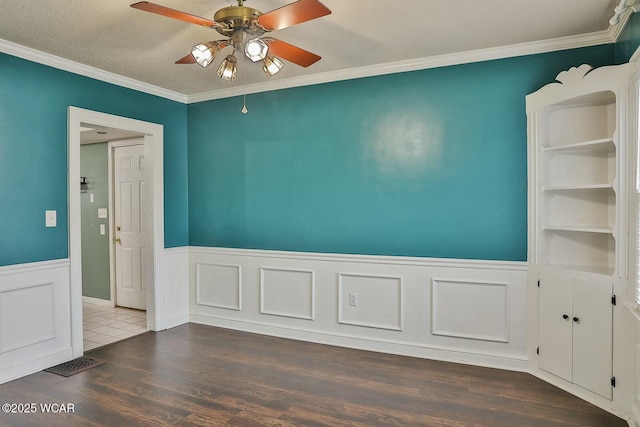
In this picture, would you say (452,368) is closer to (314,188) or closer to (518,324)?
(518,324)

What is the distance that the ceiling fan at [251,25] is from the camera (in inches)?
76.9

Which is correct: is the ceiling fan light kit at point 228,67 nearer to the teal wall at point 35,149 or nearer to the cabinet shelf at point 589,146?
the teal wall at point 35,149

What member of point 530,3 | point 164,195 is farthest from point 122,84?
point 530,3

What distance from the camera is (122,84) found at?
3947mm

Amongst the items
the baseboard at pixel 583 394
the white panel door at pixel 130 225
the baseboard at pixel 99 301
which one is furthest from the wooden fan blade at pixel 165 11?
the baseboard at pixel 99 301

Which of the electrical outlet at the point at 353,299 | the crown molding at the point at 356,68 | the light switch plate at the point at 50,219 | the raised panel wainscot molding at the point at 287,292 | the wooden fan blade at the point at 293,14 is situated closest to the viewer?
the wooden fan blade at the point at 293,14

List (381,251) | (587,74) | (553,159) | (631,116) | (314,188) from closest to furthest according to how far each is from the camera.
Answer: (631,116) < (587,74) < (553,159) < (381,251) < (314,188)

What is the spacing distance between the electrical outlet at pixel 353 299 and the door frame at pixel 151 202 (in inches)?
78.2

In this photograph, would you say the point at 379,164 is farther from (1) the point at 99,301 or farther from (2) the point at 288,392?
(1) the point at 99,301

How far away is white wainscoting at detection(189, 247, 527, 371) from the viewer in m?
3.32

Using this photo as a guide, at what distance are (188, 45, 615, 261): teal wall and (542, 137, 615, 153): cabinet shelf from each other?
26cm

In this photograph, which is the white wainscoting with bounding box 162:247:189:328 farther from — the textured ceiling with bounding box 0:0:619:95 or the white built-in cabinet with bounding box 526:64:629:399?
the white built-in cabinet with bounding box 526:64:629:399

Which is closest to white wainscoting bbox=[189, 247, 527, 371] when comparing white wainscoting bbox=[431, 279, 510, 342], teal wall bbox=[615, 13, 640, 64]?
white wainscoting bbox=[431, 279, 510, 342]

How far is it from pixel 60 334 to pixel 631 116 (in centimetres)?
436
